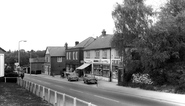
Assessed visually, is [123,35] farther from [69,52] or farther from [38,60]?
[38,60]

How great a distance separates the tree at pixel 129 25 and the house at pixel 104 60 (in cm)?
582

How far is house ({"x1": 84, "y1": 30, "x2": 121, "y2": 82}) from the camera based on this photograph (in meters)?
34.1

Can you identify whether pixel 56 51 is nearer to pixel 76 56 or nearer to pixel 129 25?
pixel 76 56

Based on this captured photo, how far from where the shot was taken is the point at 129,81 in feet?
88.3

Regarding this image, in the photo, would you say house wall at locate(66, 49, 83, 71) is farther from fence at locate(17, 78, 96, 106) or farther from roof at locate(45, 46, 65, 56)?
fence at locate(17, 78, 96, 106)

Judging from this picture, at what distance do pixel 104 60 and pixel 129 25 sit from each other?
1396 cm

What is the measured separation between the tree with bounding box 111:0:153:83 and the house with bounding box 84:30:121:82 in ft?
19.1

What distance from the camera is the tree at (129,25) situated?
23.3 metres

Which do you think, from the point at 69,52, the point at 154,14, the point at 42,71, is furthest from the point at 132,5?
the point at 42,71

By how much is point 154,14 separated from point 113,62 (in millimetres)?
12789

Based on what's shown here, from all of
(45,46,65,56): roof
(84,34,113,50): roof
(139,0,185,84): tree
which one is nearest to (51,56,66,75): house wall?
(45,46,65,56): roof

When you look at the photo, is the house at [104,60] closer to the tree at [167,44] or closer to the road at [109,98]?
the tree at [167,44]

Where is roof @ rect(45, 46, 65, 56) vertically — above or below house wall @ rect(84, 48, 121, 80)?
above

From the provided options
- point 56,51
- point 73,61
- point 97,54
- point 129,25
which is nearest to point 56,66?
point 56,51
